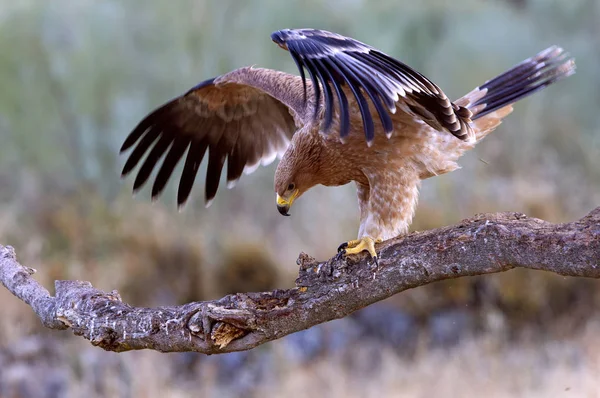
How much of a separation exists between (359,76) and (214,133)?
7.22 ft

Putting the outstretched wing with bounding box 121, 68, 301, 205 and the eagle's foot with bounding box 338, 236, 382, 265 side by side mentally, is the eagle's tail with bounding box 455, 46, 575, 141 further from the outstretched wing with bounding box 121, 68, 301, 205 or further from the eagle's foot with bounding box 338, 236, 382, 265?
the eagle's foot with bounding box 338, 236, 382, 265

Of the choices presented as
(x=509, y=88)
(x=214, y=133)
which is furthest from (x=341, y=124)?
(x=214, y=133)

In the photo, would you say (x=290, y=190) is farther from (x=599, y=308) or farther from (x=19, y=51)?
(x=19, y=51)

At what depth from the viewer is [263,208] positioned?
29.5 feet

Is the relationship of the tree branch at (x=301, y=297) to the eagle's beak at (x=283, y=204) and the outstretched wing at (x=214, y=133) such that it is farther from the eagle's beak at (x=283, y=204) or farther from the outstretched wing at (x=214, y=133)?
the outstretched wing at (x=214, y=133)

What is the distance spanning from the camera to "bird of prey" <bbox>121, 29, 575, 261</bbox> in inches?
115

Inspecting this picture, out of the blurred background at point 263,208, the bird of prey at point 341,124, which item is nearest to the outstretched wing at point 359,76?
the bird of prey at point 341,124

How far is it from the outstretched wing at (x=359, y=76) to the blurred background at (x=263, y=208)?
4.01 m

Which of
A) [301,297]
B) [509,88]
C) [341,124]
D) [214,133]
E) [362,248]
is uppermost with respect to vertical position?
[214,133]

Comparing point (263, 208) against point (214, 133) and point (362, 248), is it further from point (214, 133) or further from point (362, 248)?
point (362, 248)

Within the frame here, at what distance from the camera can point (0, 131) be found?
9281 millimetres

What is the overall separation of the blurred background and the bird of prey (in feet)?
9.02

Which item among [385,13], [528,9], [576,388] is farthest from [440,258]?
[528,9]

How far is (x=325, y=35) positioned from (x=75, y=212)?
236 inches
